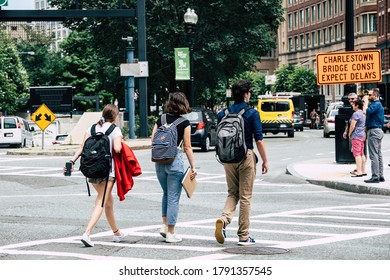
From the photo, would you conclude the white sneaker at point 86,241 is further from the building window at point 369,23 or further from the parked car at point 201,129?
the building window at point 369,23

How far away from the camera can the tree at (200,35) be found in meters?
46.2

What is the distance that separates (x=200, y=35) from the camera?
4688 centimetres

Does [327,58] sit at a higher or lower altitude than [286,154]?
higher

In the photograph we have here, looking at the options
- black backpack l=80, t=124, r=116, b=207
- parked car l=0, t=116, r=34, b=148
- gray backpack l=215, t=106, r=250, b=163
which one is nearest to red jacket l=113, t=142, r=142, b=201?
black backpack l=80, t=124, r=116, b=207

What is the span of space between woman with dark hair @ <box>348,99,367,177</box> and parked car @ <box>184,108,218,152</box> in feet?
43.6

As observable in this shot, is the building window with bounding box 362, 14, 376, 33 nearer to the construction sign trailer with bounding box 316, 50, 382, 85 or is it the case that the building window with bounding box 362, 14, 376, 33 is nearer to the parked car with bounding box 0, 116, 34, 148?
the parked car with bounding box 0, 116, 34, 148

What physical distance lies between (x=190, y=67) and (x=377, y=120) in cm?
2035

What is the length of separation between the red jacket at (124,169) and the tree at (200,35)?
Result: 114 feet

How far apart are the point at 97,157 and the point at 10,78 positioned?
84.9 metres

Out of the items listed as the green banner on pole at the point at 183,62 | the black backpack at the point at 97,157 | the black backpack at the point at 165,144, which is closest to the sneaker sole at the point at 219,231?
the black backpack at the point at 165,144

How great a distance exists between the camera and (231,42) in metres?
46.2

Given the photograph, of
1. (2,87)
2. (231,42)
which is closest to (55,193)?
(231,42)

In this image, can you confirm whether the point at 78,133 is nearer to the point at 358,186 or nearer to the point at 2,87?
the point at 358,186

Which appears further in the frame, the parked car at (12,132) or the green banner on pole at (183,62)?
the parked car at (12,132)
